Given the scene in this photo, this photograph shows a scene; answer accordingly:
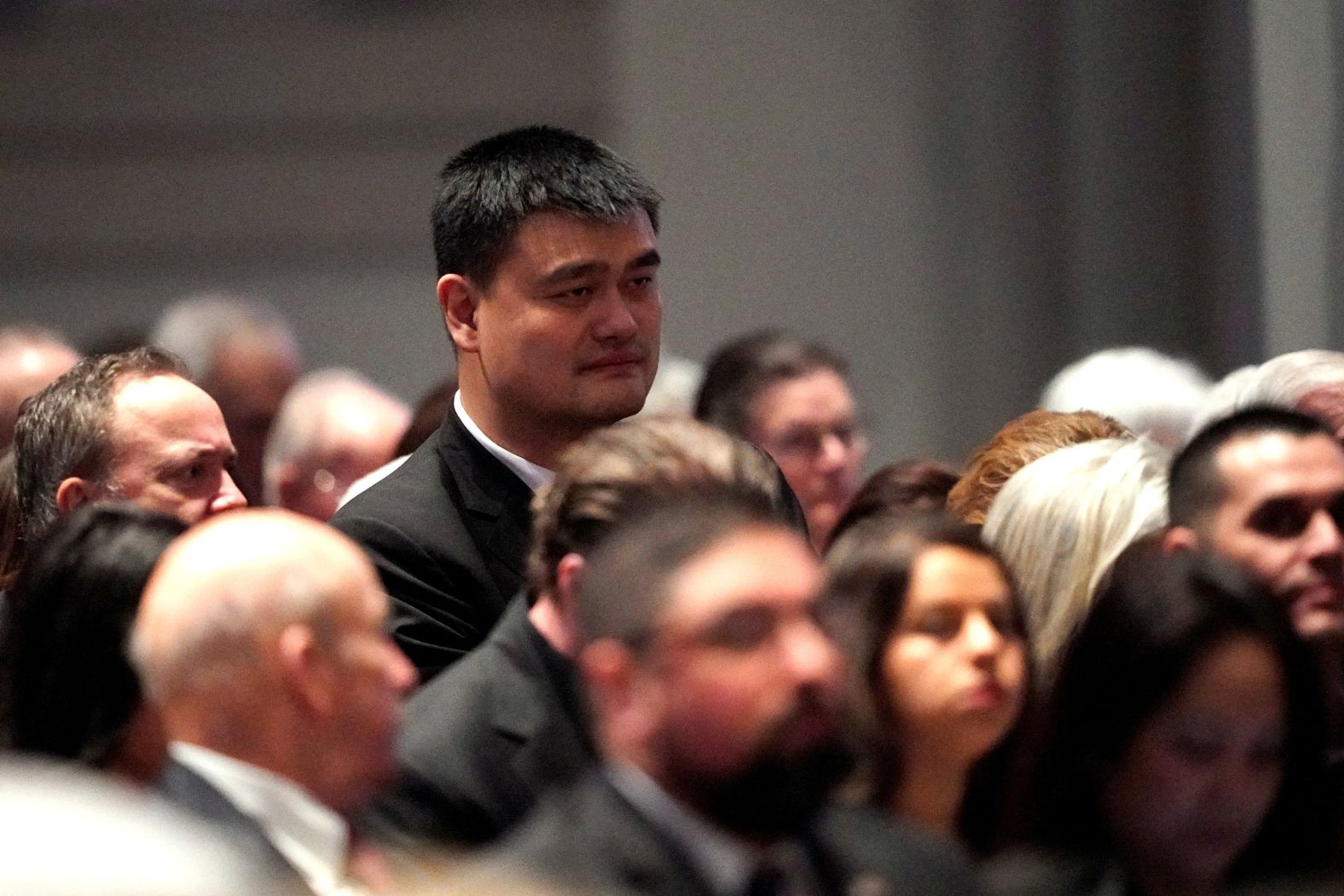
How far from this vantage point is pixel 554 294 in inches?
146

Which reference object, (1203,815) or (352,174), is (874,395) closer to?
(352,174)

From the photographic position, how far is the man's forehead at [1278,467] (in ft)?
11.8

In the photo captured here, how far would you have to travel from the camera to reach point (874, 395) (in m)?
8.68

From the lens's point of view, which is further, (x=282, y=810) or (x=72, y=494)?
(x=72, y=494)

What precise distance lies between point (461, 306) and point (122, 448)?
59 centimetres

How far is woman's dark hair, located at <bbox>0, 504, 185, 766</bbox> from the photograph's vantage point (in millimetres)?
2727

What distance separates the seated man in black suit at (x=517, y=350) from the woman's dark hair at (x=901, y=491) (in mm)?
599

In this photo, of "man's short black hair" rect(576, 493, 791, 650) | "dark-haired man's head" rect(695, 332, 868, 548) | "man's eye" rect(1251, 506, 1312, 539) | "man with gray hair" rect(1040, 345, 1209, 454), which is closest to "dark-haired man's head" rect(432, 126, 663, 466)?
"man's eye" rect(1251, 506, 1312, 539)

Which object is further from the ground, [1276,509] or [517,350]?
[517,350]

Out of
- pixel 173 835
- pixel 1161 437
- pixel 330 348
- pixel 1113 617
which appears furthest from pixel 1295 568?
pixel 330 348

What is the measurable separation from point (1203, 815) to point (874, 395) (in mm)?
5964

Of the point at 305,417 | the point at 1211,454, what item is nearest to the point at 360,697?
the point at 1211,454

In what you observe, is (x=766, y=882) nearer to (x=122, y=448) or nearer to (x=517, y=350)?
(x=517, y=350)

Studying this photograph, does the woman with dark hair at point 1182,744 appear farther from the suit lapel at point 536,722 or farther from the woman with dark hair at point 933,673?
the suit lapel at point 536,722
